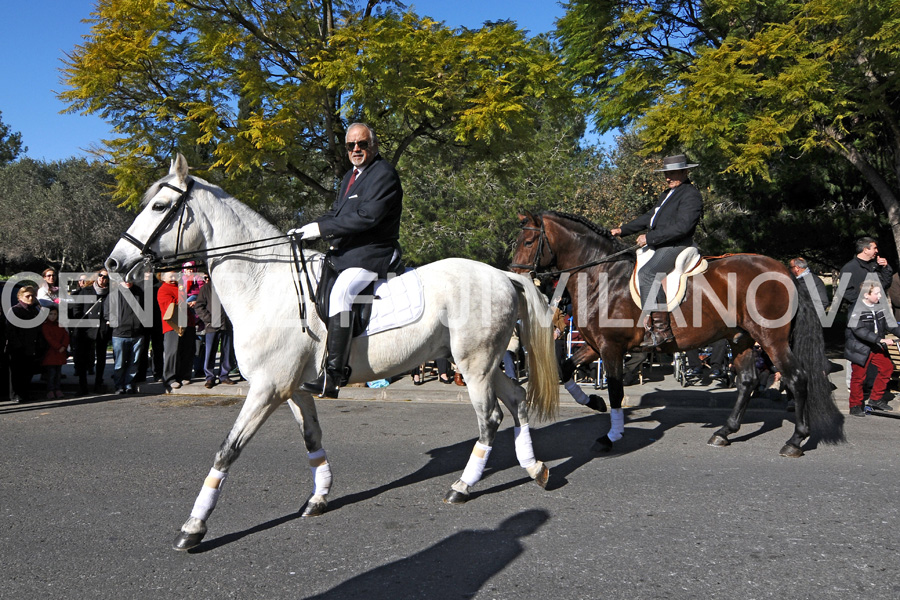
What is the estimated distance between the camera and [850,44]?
443 inches

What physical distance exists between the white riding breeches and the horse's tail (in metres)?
1.44

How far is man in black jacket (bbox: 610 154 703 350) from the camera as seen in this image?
6.63 meters

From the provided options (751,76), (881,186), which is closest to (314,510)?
(751,76)

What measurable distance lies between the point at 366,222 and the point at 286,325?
0.88 metres

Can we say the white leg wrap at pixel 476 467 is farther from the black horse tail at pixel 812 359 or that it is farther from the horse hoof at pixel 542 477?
the black horse tail at pixel 812 359

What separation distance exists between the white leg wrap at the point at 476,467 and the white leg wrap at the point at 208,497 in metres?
1.75

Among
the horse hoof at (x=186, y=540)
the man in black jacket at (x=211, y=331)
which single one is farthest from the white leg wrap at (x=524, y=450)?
the man in black jacket at (x=211, y=331)

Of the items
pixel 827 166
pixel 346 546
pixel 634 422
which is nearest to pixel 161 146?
pixel 634 422

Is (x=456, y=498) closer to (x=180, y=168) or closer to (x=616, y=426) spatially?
(x=616, y=426)

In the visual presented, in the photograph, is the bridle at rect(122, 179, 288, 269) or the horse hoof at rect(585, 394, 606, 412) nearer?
the bridle at rect(122, 179, 288, 269)

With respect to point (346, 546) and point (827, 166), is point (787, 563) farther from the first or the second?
point (827, 166)

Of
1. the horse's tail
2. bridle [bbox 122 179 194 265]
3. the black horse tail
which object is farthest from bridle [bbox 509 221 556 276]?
bridle [bbox 122 179 194 265]

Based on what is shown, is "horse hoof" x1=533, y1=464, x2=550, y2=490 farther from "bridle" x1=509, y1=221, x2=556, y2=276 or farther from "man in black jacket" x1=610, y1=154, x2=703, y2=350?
"bridle" x1=509, y1=221, x2=556, y2=276

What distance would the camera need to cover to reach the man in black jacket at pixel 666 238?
6.63 metres
